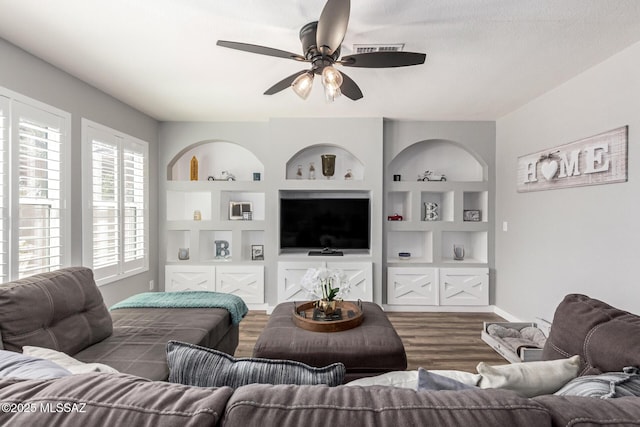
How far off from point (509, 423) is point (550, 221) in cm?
317

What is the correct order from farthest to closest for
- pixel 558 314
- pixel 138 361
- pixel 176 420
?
pixel 138 361, pixel 558 314, pixel 176 420

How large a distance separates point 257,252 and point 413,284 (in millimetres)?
2188

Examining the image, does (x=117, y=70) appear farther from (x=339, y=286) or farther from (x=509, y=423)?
(x=509, y=423)

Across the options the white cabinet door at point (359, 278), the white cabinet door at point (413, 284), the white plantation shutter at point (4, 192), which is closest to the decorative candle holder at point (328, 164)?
the white cabinet door at point (359, 278)

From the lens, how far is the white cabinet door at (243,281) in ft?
13.7

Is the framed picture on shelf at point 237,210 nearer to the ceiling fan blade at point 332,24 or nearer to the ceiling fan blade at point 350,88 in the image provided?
the ceiling fan blade at point 350,88

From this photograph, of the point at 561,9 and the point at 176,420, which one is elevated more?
the point at 561,9

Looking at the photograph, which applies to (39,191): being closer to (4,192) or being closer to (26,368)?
(4,192)

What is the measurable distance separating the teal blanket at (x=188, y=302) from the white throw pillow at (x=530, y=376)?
2.08 m

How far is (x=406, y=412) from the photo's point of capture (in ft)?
2.24

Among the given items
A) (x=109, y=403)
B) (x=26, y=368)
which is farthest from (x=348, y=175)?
(x=109, y=403)

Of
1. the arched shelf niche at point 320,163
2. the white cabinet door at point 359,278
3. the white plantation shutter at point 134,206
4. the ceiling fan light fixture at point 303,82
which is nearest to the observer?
the ceiling fan light fixture at point 303,82

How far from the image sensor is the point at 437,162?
15.0 feet

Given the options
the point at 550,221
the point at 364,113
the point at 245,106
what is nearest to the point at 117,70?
the point at 245,106
